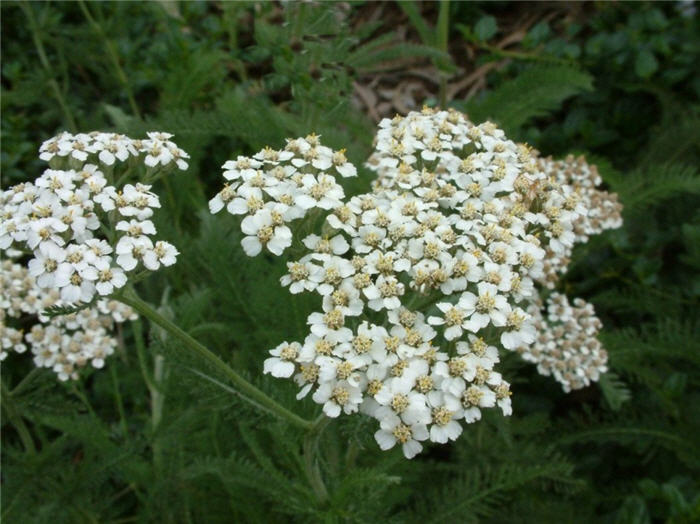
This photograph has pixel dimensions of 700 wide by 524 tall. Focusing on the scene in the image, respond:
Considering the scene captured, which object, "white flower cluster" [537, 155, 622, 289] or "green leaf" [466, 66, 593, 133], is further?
"green leaf" [466, 66, 593, 133]

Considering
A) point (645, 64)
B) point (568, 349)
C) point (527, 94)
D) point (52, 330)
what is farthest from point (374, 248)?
point (645, 64)

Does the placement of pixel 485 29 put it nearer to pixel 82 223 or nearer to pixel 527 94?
pixel 527 94

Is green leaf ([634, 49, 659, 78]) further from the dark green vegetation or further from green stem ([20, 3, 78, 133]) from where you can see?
green stem ([20, 3, 78, 133])

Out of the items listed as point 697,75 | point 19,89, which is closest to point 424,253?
point 697,75

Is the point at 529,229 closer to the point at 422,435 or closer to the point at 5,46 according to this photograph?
the point at 422,435

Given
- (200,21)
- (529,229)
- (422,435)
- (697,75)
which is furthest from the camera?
(200,21)

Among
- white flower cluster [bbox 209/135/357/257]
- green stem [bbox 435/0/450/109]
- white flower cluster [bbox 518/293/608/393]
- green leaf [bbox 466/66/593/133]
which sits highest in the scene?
green stem [bbox 435/0/450/109]

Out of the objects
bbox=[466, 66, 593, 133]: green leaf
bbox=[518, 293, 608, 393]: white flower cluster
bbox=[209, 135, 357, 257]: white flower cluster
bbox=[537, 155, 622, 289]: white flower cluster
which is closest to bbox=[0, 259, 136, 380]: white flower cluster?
bbox=[209, 135, 357, 257]: white flower cluster
